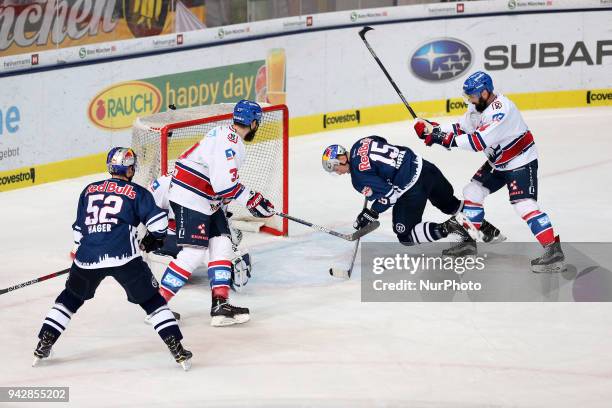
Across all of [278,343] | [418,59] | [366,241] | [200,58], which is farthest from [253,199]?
[418,59]

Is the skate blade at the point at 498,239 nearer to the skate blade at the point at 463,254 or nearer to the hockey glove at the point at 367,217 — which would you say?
the skate blade at the point at 463,254

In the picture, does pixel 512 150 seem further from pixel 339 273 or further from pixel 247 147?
pixel 247 147

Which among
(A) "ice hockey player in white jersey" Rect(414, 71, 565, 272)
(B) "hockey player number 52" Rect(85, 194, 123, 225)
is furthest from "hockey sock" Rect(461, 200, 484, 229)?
(B) "hockey player number 52" Rect(85, 194, 123, 225)

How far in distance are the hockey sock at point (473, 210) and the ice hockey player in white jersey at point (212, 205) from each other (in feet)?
5.94

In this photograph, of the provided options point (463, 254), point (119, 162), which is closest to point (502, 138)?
point (463, 254)

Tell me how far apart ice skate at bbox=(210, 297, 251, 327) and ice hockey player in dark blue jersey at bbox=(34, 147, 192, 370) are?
0.75m

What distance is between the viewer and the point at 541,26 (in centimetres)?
1260

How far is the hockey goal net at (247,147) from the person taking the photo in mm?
7582

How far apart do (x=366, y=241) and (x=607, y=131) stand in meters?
4.45

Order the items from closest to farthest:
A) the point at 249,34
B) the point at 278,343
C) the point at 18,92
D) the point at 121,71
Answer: the point at 278,343 → the point at 18,92 → the point at 121,71 → the point at 249,34

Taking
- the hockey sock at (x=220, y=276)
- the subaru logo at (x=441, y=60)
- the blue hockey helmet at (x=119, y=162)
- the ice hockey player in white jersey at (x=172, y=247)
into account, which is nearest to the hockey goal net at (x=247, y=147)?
the ice hockey player in white jersey at (x=172, y=247)

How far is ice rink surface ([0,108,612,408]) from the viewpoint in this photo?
5.56 m

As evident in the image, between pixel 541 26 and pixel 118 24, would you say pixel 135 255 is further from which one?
pixel 541 26

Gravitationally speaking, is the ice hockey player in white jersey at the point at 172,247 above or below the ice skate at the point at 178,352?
above
